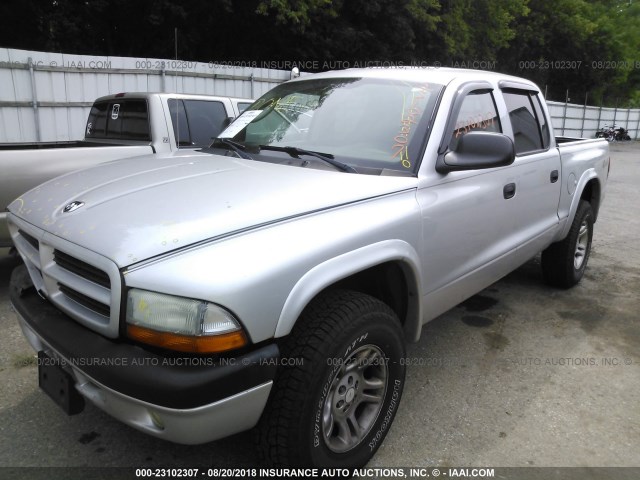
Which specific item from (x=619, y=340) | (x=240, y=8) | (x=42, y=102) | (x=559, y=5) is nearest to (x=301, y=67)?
(x=240, y=8)

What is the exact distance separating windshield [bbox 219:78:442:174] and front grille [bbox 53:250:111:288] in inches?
46.8

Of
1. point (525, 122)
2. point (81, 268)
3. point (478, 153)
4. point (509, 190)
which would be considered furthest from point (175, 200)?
point (525, 122)

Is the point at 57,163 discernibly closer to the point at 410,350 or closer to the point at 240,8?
the point at 410,350

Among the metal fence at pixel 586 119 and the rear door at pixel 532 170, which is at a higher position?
the rear door at pixel 532 170

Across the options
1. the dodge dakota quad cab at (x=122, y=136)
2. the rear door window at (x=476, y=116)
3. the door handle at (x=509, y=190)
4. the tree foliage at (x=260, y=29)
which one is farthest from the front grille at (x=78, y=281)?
the tree foliage at (x=260, y=29)

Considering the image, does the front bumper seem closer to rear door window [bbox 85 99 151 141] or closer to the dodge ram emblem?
the dodge ram emblem

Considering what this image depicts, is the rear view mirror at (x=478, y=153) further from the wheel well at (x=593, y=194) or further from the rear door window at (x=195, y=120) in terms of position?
the rear door window at (x=195, y=120)

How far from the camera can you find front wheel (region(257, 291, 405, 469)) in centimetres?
194

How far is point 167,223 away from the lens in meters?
1.97

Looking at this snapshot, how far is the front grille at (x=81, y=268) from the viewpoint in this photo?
1.90m

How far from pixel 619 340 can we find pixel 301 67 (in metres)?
15.0

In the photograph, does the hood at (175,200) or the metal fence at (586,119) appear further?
the metal fence at (586,119)

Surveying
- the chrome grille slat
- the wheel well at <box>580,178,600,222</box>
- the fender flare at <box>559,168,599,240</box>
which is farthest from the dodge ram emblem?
the wheel well at <box>580,178,600,222</box>

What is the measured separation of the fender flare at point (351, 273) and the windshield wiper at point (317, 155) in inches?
19.3
